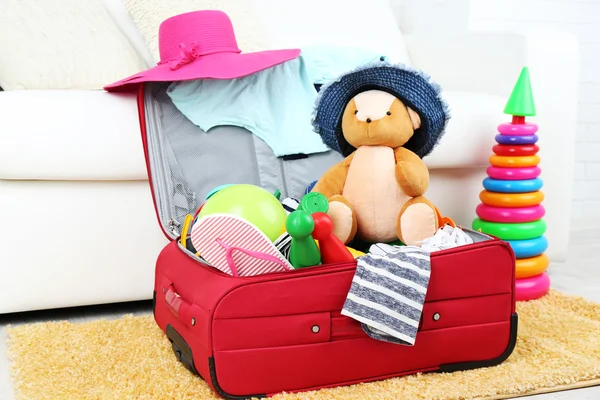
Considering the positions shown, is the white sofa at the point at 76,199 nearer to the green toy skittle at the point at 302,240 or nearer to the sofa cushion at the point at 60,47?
the sofa cushion at the point at 60,47

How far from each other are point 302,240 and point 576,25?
1864mm

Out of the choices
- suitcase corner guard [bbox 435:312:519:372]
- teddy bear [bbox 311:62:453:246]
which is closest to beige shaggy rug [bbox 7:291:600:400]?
suitcase corner guard [bbox 435:312:519:372]

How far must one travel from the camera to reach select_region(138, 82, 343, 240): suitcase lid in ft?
4.23

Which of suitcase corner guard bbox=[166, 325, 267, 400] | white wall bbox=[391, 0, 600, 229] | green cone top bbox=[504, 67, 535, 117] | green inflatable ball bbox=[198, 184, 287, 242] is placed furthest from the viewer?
white wall bbox=[391, 0, 600, 229]

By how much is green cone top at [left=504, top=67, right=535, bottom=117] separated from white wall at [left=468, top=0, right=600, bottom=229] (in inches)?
35.8

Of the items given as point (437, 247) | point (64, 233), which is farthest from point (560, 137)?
point (64, 233)

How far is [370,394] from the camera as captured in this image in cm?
95

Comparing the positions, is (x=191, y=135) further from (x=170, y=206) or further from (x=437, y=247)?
(x=437, y=247)

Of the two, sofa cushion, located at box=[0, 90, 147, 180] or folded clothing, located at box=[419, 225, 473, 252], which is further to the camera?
sofa cushion, located at box=[0, 90, 147, 180]

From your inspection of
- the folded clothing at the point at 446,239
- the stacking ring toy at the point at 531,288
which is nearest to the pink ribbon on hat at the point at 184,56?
the folded clothing at the point at 446,239

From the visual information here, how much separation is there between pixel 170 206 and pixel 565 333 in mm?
753

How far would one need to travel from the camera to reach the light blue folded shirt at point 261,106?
4.42ft

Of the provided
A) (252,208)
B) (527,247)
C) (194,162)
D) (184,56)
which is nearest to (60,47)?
(184,56)

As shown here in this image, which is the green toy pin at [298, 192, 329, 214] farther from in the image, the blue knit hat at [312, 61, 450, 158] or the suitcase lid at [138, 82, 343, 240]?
the suitcase lid at [138, 82, 343, 240]
